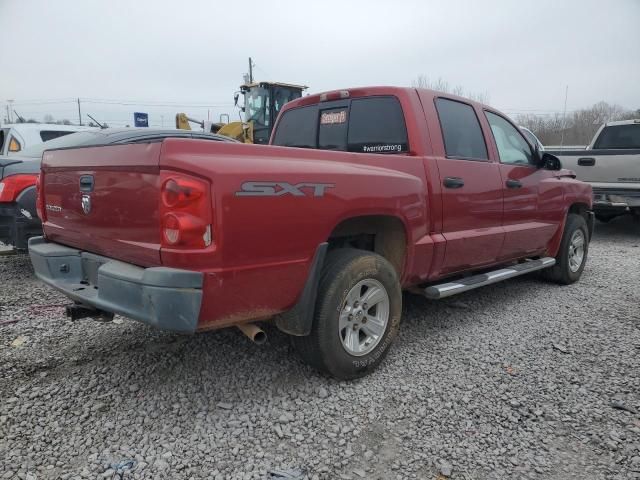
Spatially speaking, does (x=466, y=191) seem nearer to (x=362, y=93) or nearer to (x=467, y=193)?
(x=467, y=193)

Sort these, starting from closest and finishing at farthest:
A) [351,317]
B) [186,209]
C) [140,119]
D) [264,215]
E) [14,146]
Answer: [186,209]
[264,215]
[351,317]
[14,146]
[140,119]

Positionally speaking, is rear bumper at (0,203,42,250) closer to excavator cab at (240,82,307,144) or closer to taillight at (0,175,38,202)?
taillight at (0,175,38,202)

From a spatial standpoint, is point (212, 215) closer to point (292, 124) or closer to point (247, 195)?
point (247, 195)

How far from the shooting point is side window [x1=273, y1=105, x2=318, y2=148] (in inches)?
167

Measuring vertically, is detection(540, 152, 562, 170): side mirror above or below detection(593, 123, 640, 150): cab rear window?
below

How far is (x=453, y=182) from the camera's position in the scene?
371cm

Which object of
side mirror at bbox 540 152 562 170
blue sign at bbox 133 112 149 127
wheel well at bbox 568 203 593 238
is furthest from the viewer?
blue sign at bbox 133 112 149 127

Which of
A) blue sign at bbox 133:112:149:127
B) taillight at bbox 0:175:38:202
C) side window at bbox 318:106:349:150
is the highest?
blue sign at bbox 133:112:149:127

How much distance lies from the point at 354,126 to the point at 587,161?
21.2 ft

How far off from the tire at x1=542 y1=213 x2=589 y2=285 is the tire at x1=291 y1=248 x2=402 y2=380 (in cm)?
312

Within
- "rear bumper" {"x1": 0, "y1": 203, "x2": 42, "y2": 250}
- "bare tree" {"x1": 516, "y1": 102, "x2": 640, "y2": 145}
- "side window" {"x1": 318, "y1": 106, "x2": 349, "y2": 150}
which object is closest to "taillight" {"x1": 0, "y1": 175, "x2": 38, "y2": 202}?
Answer: "rear bumper" {"x1": 0, "y1": 203, "x2": 42, "y2": 250}

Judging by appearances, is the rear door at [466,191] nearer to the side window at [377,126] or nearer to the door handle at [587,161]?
the side window at [377,126]

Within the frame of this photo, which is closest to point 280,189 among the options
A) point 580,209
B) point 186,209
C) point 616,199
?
point 186,209

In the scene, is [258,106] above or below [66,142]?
above
